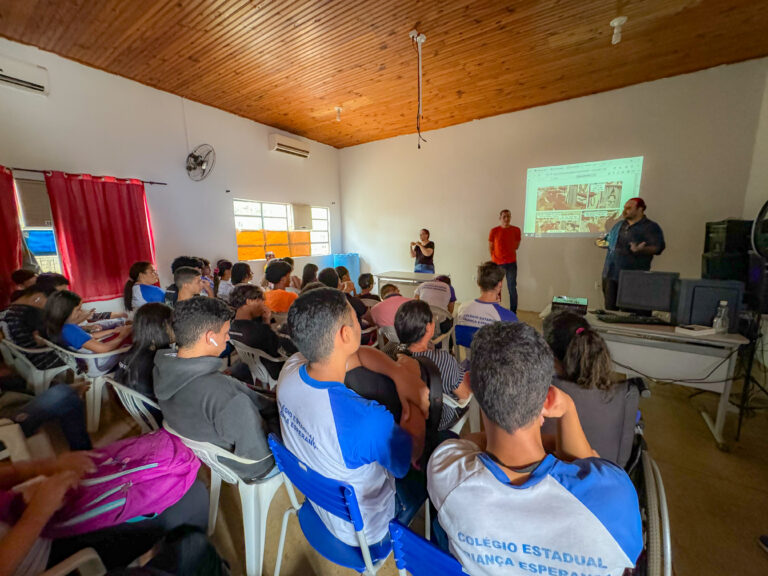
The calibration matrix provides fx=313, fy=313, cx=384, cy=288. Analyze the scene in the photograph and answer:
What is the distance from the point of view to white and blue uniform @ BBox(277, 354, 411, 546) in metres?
0.84

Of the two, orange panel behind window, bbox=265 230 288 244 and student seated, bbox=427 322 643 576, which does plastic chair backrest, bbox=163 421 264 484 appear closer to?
student seated, bbox=427 322 643 576

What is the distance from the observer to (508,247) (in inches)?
192

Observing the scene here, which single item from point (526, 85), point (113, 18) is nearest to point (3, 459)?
point (113, 18)

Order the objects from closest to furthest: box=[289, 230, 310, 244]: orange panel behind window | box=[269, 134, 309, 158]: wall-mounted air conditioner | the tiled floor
Result: the tiled floor, box=[269, 134, 309, 158]: wall-mounted air conditioner, box=[289, 230, 310, 244]: orange panel behind window

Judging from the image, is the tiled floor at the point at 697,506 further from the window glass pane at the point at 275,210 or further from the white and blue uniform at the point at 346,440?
the window glass pane at the point at 275,210

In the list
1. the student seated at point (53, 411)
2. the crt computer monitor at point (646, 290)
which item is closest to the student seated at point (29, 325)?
the student seated at point (53, 411)

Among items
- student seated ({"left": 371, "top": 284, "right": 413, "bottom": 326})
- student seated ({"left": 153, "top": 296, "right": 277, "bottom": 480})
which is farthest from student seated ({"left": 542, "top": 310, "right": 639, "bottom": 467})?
student seated ({"left": 371, "top": 284, "right": 413, "bottom": 326})

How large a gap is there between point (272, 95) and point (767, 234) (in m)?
5.43

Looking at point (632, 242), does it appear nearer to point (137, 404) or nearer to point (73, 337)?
point (137, 404)

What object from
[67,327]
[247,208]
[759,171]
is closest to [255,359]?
[67,327]

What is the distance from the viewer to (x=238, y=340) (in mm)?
2047

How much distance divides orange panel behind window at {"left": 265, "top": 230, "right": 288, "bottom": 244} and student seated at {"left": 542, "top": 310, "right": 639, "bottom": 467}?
5.60 metres

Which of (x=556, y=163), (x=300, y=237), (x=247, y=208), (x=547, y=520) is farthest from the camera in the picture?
(x=300, y=237)

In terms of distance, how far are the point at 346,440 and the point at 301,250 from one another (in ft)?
19.6
